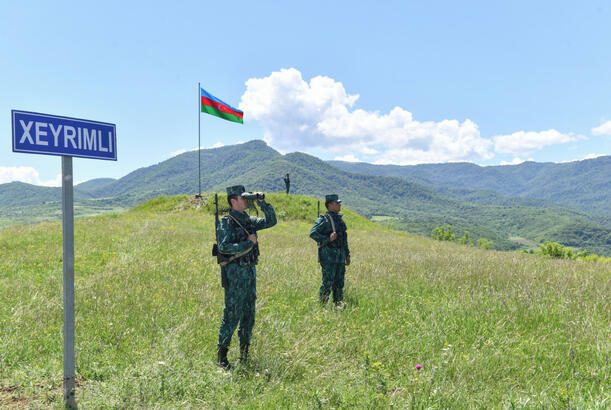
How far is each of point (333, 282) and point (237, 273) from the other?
114 inches

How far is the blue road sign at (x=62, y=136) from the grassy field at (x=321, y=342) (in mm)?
2631

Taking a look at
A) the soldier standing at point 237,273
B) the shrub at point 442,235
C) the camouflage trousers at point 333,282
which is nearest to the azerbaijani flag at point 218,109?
the soldier standing at point 237,273

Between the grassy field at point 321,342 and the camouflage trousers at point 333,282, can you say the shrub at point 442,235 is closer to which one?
the grassy field at point 321,342

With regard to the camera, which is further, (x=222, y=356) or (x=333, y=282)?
(x=333, y=282)

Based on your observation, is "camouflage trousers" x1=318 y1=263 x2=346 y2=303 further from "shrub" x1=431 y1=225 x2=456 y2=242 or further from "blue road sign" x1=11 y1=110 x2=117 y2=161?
"shrub" x1=431 y1=225 x2=456 y2=242

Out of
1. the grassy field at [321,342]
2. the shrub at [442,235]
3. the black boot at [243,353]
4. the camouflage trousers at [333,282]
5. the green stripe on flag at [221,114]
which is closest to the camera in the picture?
the grassy field at [321,342]

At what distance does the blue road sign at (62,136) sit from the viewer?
2850 mm

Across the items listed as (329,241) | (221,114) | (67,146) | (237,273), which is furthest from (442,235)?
(67,146)

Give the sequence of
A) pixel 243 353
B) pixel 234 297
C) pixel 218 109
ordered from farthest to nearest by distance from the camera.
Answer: pixel 218 109 → pixel 243 353 → pixel 234 297

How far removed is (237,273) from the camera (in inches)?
164

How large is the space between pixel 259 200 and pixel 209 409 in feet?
8.15

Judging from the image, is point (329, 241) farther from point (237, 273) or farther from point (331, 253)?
point (237, 273)

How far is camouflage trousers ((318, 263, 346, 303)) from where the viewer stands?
6453mm

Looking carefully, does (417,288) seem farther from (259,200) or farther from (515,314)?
(259,200)
